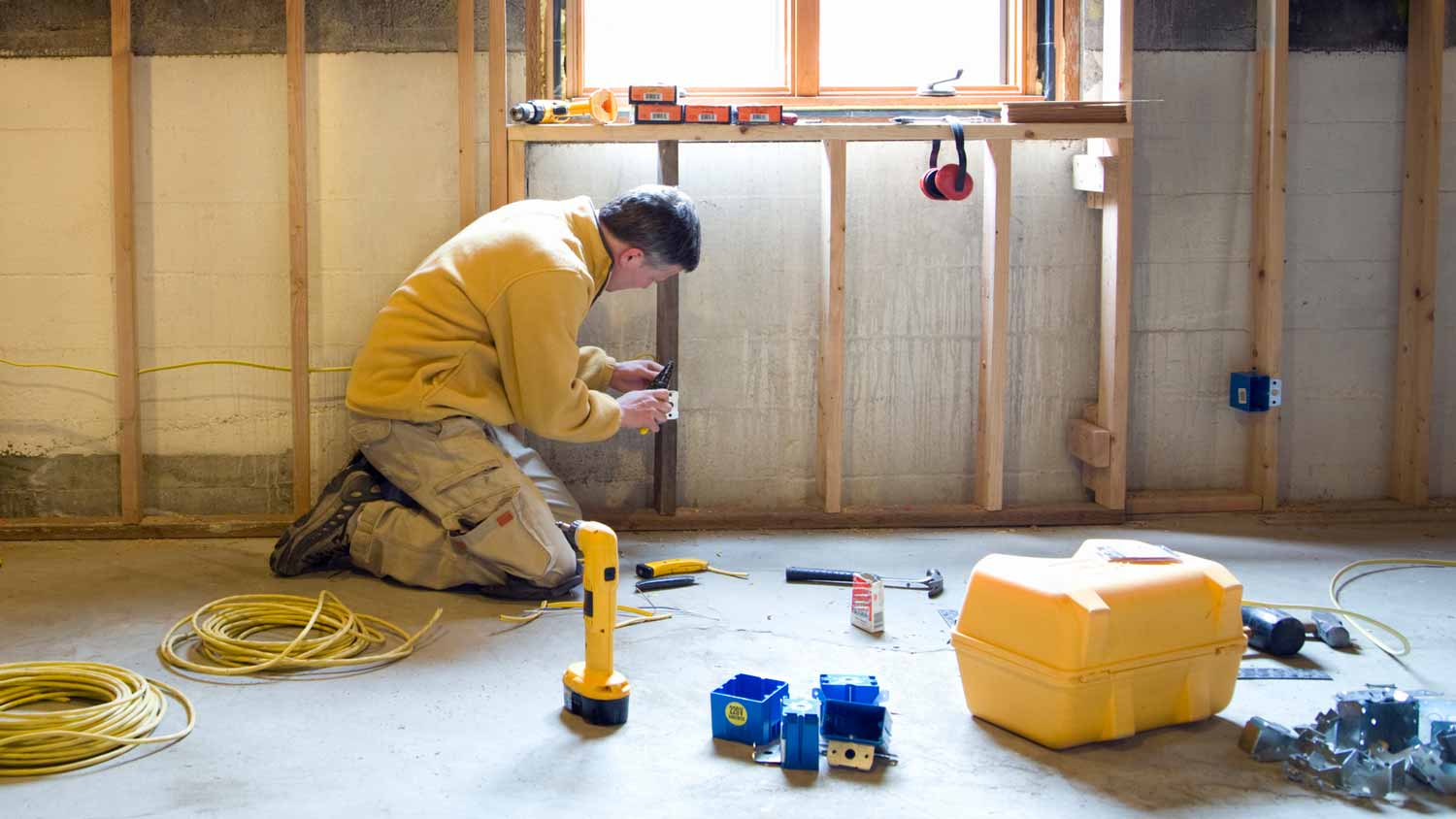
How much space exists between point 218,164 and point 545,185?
0.99 m

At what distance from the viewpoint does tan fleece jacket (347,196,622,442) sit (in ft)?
11.6

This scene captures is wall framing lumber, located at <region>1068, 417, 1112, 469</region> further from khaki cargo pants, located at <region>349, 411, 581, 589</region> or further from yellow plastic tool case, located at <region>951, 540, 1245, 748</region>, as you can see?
khaki cargo pants, located at <region>349, 411, 581, 589</region>

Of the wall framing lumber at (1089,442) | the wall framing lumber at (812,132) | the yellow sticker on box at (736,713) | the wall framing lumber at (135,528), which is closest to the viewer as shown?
the yellow sticker on box at (736,713)

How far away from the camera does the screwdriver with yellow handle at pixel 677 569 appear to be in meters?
3.84

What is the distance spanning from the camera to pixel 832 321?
441cm

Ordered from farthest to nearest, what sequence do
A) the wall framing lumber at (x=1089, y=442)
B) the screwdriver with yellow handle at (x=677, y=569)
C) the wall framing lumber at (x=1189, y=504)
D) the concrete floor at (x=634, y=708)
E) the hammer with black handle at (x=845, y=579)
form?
1. the wall framing lumber at (x=1189, y=504)
2. the wall framing lumber at (x=1089, y=442)
3. the screwdriver with yellow handle at (x=677, y=569)
4. the hammer with black handle at (x=845, y=579)
5. the concrete floor at (x=634, y=708)

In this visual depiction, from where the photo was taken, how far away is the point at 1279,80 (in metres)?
4.52

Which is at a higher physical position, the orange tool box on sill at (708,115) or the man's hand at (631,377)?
the orange tool box on sill at (708,115)

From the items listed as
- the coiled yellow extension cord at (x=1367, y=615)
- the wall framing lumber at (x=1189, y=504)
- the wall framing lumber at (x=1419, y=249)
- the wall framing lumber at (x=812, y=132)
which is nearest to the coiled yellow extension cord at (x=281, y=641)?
the wall framing lumber at (x=812, y=132)

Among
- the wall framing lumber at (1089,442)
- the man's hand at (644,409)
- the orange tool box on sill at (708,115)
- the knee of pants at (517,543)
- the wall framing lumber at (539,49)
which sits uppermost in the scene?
the wall framing lumber at (539,49)

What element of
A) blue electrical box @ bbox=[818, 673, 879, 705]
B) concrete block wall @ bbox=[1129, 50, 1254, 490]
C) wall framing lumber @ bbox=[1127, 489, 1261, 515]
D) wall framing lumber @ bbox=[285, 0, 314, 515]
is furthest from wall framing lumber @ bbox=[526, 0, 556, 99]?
blue electrical box @ bbox=[818, 673, 879, 705]

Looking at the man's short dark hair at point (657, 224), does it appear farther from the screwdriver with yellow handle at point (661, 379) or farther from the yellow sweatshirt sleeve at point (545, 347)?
the screwdriver with yellow handle at point (661, 379)

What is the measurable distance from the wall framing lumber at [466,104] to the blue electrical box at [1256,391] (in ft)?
8.28

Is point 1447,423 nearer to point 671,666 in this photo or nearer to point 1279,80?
point 1279,80
